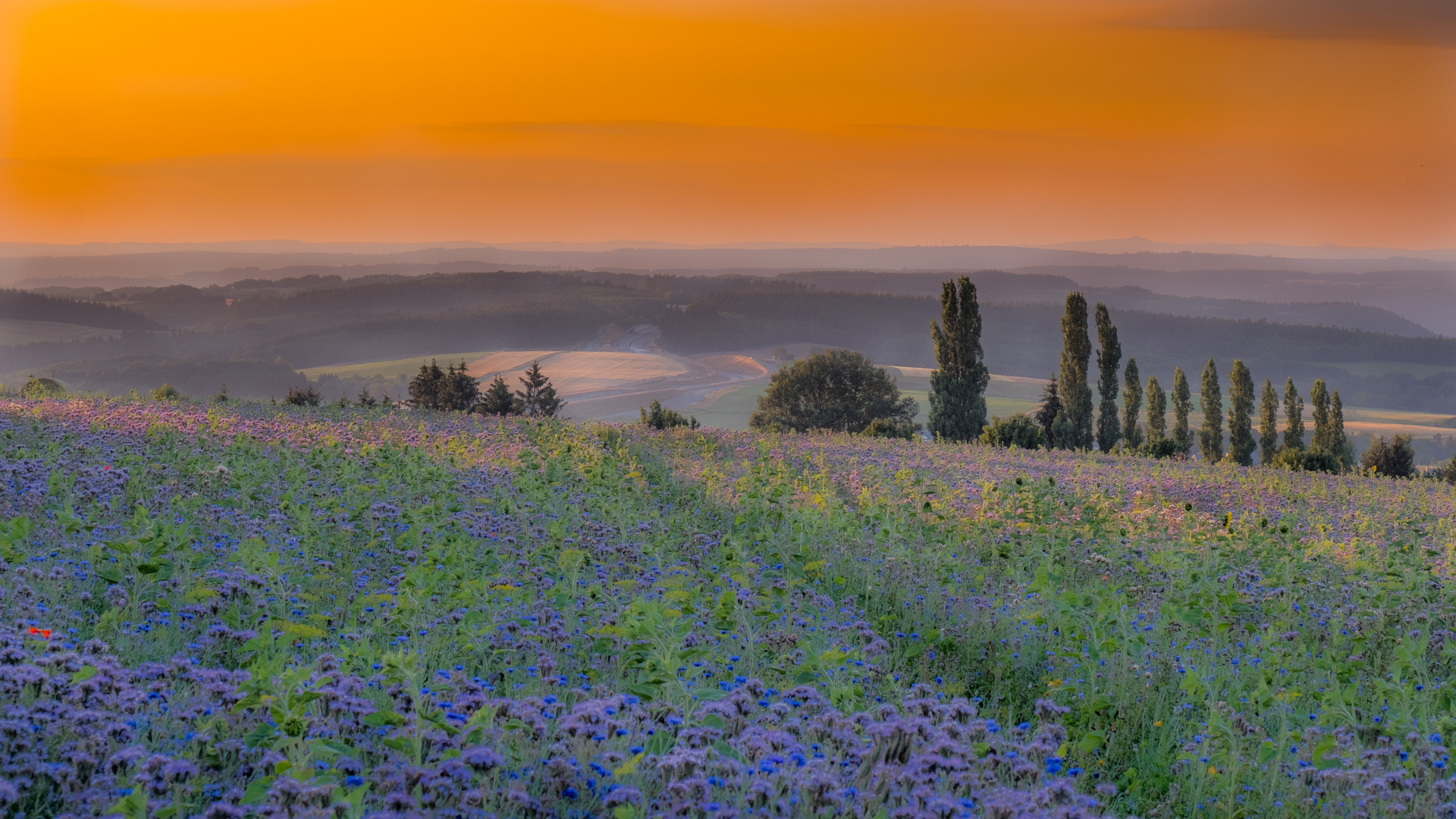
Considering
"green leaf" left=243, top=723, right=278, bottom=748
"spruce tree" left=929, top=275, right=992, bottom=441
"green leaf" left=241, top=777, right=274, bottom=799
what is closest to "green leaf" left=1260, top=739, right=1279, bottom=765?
"green leaf" left=241, top=777, right=274, bottom=799

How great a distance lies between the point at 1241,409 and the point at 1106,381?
19141 mm

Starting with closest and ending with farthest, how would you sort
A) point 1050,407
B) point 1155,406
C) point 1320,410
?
point 1050,407, point 1320,410, point 1155,406

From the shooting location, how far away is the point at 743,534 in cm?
949

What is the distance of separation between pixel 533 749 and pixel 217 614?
10.2ft

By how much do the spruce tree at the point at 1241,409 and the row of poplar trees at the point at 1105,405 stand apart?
8 cm

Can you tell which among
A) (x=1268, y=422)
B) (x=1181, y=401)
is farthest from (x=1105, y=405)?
(x=1268, y=422)

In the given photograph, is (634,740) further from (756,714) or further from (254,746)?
(254,746)

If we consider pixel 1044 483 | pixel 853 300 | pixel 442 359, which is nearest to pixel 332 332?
pixel 442 359

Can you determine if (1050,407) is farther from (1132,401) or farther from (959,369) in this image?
(959,369)

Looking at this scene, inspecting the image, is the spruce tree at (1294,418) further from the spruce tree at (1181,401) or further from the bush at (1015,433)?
the bush at (1015,433)

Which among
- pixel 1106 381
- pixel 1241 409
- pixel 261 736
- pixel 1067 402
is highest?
pixel 261 736

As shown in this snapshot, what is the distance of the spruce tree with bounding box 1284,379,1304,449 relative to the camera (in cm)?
6419

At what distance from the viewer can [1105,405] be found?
5712 centimetres

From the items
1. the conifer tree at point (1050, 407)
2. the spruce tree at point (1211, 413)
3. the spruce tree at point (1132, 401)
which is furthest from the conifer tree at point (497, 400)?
the spruce tree at point (1211, 413)
